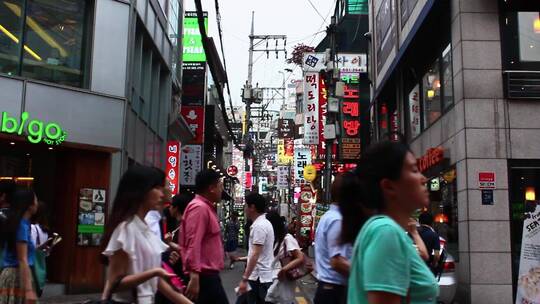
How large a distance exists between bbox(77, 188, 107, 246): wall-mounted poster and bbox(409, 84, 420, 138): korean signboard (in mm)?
9166

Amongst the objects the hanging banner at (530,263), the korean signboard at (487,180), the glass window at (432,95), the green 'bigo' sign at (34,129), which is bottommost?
the hanging banner at (530,263)

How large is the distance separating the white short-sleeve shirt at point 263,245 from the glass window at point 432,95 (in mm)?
8605

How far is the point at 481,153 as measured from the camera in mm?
11227

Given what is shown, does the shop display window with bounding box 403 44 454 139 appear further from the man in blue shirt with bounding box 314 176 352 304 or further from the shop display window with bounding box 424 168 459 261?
the man in blue shirt with bounding box 314 176 352 304

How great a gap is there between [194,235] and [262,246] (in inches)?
70.8

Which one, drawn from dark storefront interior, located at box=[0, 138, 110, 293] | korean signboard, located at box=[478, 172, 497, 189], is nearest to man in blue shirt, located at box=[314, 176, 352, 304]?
korean signboard, located at box=[478, 172, 497, 189]

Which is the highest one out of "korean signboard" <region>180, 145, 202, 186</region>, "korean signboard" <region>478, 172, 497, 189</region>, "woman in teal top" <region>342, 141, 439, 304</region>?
"korean signboard" <region>180, 145, 202, 186</region>

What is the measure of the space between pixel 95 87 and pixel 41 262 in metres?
7.74

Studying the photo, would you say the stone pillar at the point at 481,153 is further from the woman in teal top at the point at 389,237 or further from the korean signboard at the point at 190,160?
the korean signboard at the point at 190,160

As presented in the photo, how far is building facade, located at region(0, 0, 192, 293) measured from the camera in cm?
1255

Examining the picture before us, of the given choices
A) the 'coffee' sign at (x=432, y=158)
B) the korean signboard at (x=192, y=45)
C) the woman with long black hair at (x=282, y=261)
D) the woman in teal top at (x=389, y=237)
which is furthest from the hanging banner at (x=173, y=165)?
the woman in teal top at (x=389, y=237)

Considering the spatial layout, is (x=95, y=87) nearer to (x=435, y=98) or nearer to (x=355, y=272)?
(x=435, y=98)

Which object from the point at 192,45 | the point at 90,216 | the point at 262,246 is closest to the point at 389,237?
the point at 262,246

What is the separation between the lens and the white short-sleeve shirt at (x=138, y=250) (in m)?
3.29
